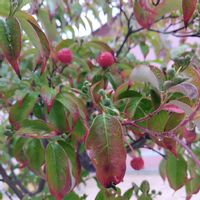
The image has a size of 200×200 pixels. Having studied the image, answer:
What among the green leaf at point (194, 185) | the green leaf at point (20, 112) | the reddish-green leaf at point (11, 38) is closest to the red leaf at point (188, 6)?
the reddish-green leaf at point (11, 38)

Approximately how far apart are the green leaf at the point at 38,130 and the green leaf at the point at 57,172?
0.05m

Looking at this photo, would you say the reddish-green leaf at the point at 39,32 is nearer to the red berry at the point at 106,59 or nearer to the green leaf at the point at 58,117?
the green leaf at the point at 58,117

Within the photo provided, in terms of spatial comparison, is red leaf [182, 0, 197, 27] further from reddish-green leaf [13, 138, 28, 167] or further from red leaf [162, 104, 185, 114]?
reddish-green leaf [13, 138, 28, 167]

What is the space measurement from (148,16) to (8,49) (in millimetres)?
349

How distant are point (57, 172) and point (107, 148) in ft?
0.52

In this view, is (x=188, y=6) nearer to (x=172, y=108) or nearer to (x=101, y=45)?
(x=172, y=108)

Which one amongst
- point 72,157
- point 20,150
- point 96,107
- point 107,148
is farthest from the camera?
point 20,150

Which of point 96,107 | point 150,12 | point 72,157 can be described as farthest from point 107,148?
point 150,12

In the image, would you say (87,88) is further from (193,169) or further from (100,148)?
(193,169)

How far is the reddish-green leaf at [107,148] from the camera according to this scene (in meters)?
0.50

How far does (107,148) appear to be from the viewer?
50 centimetres

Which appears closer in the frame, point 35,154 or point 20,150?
point 35,154

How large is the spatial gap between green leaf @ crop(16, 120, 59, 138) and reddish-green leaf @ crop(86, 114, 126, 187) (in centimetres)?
20

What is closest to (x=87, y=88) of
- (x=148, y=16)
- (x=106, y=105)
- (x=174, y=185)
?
(x=106, y=105)
